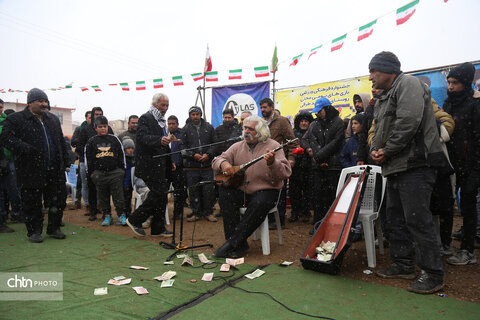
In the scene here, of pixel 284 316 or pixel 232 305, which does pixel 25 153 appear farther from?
pixel 284 316

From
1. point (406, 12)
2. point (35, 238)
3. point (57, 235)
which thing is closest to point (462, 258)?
point (406, 12)

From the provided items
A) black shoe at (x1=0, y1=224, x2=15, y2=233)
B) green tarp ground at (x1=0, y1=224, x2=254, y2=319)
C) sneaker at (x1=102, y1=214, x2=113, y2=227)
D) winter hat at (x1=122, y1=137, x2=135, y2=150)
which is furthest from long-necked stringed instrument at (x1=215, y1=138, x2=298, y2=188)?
black shoe at (x1=0, y1=224, x2=15, y2=233)

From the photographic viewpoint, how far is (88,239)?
4.92m

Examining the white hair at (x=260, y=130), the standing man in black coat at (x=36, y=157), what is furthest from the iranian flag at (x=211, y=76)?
the white hair at (x=260, y=130)

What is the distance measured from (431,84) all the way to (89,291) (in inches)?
Result: 284

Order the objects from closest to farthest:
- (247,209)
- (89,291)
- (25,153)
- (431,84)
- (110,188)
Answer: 1. (89,291)
2. (247,209)
3. (25,153)
4. (110,188)
5. (431,84)

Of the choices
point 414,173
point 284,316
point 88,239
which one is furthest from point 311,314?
point 88,239

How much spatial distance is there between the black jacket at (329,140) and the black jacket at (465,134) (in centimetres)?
156

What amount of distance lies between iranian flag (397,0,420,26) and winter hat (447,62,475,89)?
3.19 metres

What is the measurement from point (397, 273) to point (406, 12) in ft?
17.1

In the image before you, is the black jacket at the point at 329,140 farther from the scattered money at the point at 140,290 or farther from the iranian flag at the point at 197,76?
the iranian flag at the point at 197,76

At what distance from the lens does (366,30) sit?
23.8ft

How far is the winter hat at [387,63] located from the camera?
3025mm

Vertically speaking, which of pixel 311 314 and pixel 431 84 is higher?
pixel 431 84
